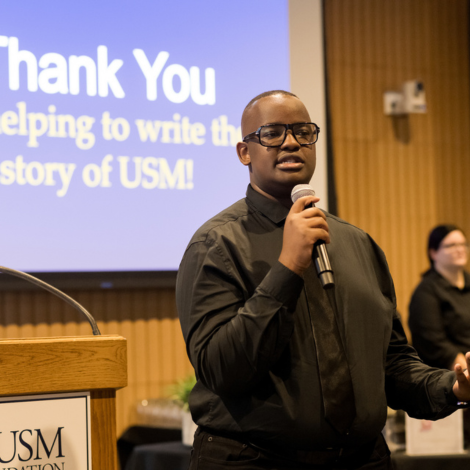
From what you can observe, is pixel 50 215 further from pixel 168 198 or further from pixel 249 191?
pixel 249 191

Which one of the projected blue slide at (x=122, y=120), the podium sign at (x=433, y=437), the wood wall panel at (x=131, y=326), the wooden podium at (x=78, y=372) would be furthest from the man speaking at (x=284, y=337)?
the wood wall panel at (x=131, y=326)

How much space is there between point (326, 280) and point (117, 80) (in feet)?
8.99

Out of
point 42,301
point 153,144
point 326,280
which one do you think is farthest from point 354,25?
point 326,280

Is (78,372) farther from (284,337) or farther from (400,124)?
(400,124)

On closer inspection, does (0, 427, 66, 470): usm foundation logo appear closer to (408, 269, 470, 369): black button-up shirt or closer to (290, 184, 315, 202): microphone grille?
(290, 184, 315, 202): microphone grille

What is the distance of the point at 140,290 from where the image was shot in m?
3.95

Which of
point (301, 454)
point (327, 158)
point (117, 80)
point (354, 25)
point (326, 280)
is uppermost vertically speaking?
point (354, 25)

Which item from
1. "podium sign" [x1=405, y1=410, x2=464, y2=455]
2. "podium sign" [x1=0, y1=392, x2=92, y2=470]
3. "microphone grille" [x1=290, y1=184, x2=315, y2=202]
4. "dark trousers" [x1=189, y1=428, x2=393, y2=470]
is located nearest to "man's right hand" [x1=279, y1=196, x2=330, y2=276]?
"microphone grille" [x1=290, y1=184, x2=315, y2=202]

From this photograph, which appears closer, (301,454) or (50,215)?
(301,454)

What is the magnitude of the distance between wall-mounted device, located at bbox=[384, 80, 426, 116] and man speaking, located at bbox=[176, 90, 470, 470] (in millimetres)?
3507

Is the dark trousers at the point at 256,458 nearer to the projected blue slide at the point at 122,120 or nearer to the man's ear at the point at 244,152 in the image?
the man's ear at the point at 244,152

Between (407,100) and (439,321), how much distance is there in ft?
6.35

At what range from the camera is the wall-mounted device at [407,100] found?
15.8 ft

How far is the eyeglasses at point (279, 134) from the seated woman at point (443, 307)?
2.27 metres
